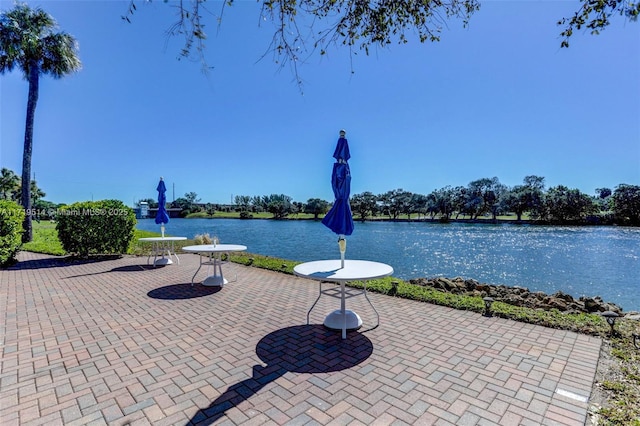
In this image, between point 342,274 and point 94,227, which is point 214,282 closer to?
point 342,274

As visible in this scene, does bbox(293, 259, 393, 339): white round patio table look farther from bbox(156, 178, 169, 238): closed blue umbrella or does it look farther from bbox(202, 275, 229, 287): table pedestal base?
bbox(156, 178, 169, 238): closed blue umbrella

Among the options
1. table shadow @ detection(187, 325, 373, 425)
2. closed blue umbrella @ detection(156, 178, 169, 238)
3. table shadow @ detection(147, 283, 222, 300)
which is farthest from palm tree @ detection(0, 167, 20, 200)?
table shadow @ detection(187, 325, 373, 425)

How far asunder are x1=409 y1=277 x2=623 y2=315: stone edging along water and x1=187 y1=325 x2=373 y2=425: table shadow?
3591 millimetres

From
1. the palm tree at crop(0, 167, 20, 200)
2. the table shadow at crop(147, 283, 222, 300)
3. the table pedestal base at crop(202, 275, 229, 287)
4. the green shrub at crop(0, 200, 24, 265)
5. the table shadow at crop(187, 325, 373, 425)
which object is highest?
the palm tree at crop(0, 167, 20, 200)

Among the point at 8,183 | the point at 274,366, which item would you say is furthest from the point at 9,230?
the point at 8,183

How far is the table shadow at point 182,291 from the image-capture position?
16.6 feet

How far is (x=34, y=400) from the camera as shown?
2.23 metres

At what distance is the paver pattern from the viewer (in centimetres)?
211

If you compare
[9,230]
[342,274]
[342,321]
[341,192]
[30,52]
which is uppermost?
[30,52]

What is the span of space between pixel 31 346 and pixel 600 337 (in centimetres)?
622

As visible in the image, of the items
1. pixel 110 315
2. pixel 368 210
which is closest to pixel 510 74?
pixel 110 315

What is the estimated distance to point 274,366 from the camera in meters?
2.76

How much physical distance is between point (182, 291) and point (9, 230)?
5.85 metres

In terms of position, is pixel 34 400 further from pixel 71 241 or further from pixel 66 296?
pixel 71 241
